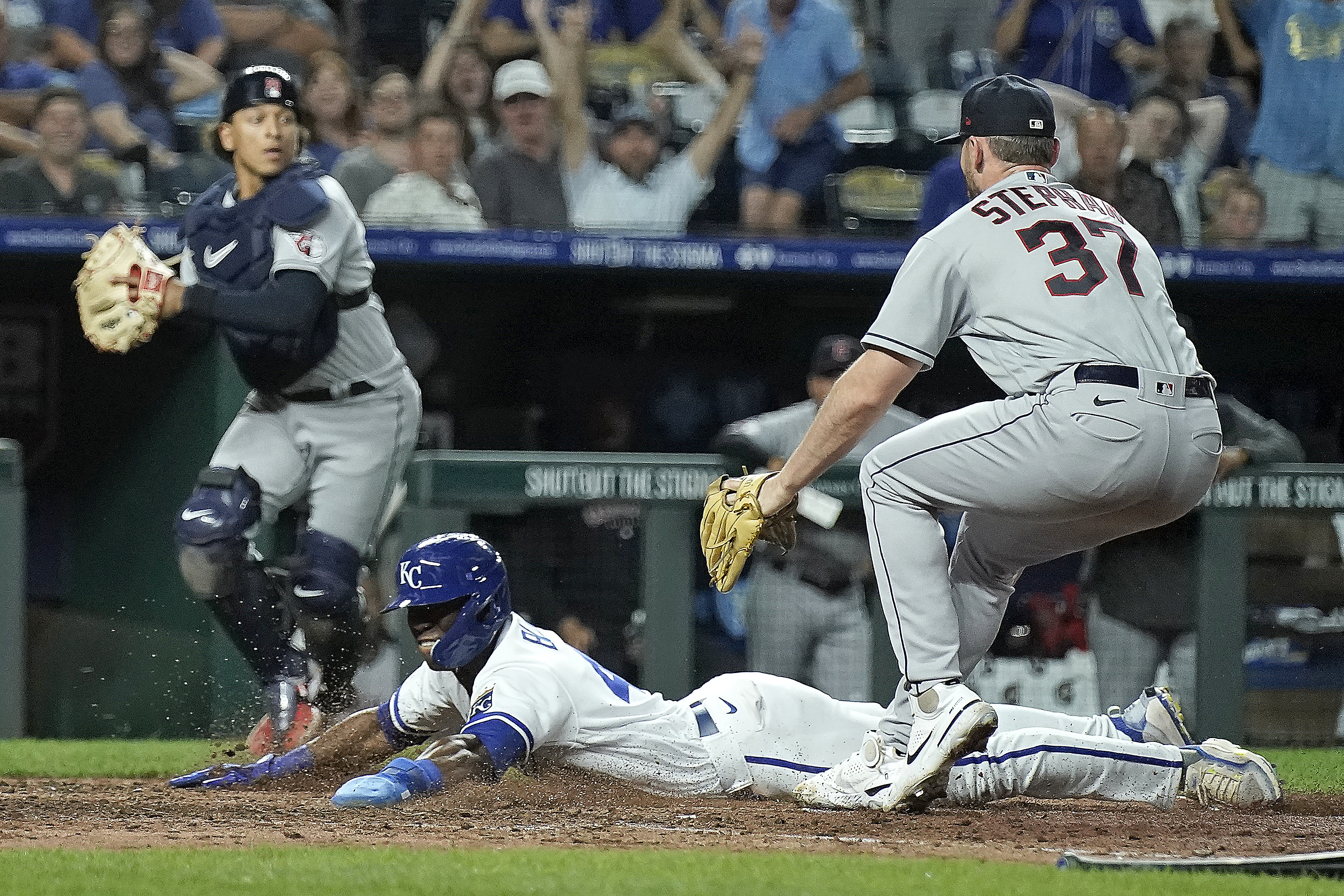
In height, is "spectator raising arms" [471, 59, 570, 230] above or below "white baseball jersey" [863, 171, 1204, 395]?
above

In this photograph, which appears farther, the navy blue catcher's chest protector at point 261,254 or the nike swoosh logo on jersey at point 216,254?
the nike swoosh logo on jersey at point 216,254

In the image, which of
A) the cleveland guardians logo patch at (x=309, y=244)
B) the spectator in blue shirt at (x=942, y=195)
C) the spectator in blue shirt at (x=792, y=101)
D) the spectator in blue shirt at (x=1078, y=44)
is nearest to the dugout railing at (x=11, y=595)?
the cleveland guardians logo patch at (x=309, y=244)

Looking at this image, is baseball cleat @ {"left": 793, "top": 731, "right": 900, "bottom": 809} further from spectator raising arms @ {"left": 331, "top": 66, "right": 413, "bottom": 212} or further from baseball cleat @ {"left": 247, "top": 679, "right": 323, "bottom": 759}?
spectator raising arms @ {"left": 331, "top": 66, "right": 413, "bottom": 212}

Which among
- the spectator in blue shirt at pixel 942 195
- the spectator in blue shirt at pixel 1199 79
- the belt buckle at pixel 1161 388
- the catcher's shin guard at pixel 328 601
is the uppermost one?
the spectator in blue shirt at pixel 1199 79

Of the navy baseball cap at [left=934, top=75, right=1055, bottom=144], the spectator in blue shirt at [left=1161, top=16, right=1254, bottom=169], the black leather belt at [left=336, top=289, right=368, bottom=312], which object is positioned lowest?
the black leather belt at [left=336, top=289, right=368, bottom=312]

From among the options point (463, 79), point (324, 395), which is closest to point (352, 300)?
point (324, 395)

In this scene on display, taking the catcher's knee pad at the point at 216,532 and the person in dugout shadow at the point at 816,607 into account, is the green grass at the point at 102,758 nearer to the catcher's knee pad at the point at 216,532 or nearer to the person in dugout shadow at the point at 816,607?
the catcher's knee pad at the point at 216,532

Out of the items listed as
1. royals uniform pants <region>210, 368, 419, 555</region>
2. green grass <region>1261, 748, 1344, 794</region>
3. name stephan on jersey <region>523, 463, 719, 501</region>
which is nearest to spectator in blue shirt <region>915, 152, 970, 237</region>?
name stephan on jersey <region>523, 463, 719, 501</region>
